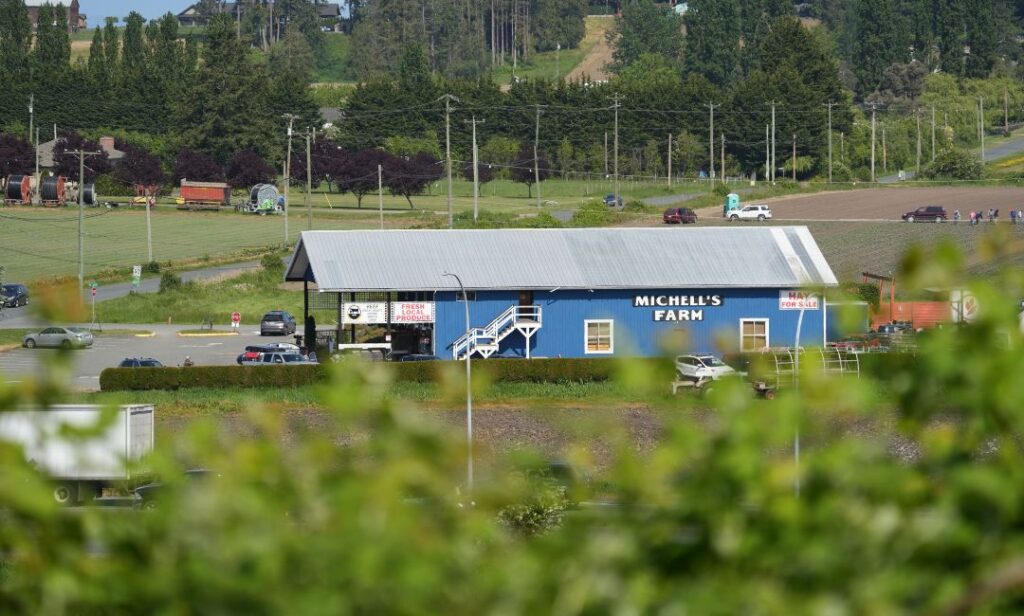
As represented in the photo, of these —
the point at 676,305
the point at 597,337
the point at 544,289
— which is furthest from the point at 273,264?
the point at 676,305

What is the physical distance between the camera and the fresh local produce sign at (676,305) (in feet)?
185

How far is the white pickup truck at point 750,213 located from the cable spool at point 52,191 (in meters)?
57.7

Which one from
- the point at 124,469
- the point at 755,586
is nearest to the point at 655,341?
the point at 755,586

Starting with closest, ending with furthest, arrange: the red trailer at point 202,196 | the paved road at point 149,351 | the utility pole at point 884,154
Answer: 1. the paved road at point 149,351
2. the red trailer at point 202,196
3. the utility pole at point 884,154

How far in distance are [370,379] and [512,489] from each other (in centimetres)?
66

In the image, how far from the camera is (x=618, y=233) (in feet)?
198

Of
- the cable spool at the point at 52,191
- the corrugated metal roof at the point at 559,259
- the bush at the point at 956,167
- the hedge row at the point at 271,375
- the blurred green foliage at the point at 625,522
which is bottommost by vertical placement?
the hedge row at the point at 271,375

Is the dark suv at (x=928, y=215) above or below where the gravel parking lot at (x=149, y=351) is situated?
above

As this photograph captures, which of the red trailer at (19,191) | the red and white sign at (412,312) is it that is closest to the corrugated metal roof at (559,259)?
the red and white sign at (412,312)

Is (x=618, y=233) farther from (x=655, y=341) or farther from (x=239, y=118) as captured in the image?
(x=239, y=118)

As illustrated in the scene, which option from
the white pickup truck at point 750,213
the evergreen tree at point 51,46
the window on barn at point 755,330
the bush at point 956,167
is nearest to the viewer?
the window on barn at point 755,330

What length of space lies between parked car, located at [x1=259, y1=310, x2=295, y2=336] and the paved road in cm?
49

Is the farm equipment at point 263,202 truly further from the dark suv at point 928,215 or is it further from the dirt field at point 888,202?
the dark suv at point 928,215

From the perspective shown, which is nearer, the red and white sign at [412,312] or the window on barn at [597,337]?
the red and white sign at [412,312]
